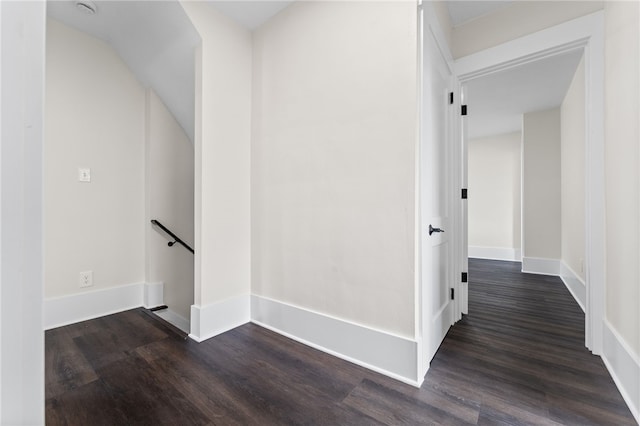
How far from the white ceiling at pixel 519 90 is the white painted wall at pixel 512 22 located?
43 cm

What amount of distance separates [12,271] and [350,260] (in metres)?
1.47

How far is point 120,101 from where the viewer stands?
2441mm

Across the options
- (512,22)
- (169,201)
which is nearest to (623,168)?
(512,22)

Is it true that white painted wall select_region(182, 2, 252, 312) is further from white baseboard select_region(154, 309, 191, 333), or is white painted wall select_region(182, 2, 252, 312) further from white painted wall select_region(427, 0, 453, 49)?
white painted wall select_region(427, 0, 453, 49)

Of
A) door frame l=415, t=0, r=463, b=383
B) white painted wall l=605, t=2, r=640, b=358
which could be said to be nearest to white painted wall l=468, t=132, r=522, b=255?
door frame l=415, t=0, r=463, b=383

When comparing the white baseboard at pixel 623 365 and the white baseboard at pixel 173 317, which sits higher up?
the white baseboard at pixel 623 365

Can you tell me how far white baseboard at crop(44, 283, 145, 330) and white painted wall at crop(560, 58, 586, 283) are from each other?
161 inches

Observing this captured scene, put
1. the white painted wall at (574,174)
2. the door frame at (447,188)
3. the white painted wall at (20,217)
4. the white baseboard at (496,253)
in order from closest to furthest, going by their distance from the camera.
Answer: the white painted wall at (20,217), the door frame at (447,188), the white painted wall at (574,174), the white baseboard at (496,253)

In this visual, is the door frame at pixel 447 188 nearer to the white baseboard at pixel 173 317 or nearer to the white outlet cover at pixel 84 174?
the white baseboard at pixel 173 317

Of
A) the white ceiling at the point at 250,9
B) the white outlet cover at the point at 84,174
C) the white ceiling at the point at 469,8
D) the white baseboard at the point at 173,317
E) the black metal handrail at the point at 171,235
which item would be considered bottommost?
the white baseboard at the point at 173,317

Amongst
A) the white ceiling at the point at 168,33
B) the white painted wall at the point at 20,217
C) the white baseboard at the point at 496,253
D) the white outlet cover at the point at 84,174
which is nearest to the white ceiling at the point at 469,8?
the white ceiling at the point at 168,33

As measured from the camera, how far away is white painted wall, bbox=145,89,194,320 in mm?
2545

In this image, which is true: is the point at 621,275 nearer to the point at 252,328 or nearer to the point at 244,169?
the point at 252,328

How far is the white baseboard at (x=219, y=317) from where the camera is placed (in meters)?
1.88
